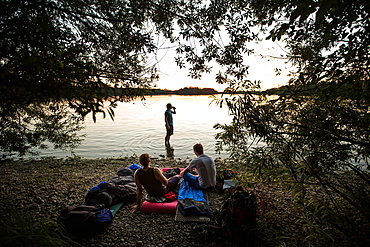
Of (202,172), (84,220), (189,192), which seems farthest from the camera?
(202,172)

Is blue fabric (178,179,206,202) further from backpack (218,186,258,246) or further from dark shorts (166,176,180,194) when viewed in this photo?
backpack (218,186,258,246)

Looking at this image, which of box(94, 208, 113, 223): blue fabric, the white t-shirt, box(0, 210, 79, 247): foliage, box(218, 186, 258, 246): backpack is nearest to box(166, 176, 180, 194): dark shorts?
the white t-shirt

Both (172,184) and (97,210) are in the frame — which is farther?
(172,184)

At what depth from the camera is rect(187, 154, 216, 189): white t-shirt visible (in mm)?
4883

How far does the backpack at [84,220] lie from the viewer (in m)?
3.46

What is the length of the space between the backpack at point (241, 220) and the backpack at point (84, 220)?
2.28 meters

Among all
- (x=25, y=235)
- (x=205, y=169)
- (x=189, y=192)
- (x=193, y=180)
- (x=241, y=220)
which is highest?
(x=25, y=235)

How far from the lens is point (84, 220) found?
3.47 meters

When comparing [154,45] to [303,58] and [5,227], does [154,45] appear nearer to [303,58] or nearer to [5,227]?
[303,58]

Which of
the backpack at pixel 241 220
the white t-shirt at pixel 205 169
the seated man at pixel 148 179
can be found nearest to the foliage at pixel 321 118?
the backpack at pixel 241 220

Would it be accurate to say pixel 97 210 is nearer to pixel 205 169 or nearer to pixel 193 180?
pixel 193 180

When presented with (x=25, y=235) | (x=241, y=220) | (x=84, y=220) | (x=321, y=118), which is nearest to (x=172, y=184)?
(x=84, y=220)

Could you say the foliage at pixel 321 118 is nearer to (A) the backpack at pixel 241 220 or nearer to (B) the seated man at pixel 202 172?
(A) the backpack at pixel 241 220

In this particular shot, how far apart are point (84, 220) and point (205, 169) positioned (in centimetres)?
277
